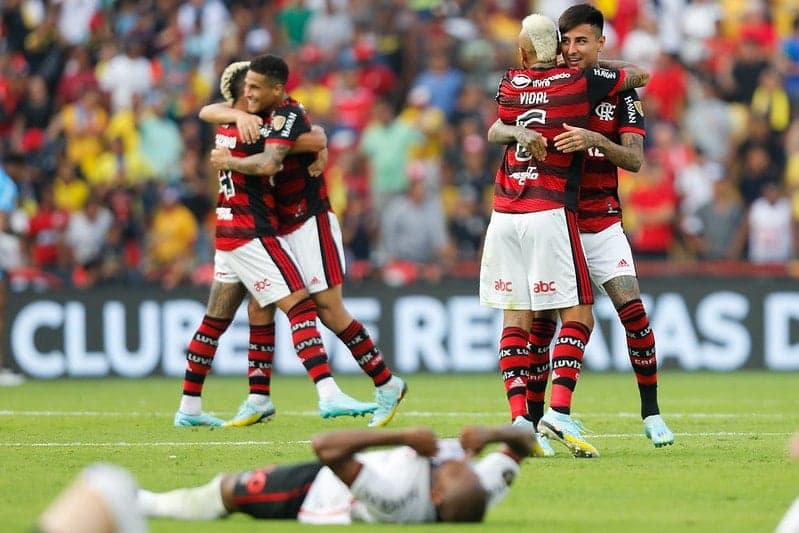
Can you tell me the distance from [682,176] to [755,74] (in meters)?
2.18

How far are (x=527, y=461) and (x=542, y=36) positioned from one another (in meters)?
2.48

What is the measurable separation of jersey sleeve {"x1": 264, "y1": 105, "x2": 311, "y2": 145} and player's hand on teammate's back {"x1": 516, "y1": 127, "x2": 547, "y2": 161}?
245 cm

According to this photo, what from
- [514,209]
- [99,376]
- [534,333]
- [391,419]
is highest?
[514,209]

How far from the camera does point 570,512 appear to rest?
721 centimetres

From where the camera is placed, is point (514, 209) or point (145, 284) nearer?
point (514, 209)

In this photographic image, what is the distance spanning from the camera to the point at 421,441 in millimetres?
6359

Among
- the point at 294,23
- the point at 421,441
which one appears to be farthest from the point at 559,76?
the point at 294,23

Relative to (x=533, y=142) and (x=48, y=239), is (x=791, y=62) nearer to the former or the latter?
(x=48, y=239)

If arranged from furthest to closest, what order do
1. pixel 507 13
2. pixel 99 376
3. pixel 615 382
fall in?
pixel 507 13 < pixel 99 376 < pixel 615 382

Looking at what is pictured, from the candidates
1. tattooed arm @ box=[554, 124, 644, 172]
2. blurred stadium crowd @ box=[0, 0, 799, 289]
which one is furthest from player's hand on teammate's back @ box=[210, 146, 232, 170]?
blurred stadium crowd @ box=[0, 0, 799, 289]

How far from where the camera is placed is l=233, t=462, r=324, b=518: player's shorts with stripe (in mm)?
6676

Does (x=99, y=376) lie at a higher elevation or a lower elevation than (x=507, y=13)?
lower

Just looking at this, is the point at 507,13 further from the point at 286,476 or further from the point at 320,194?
the point at 286,476

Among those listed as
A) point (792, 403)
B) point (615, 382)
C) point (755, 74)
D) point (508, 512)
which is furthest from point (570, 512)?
point (755, 74)
